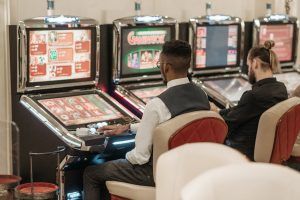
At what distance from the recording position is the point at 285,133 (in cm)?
379

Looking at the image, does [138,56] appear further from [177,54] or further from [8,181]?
[8,181]

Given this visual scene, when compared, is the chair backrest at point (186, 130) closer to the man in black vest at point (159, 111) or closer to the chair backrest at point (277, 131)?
the man in black vest at point (159, 111)

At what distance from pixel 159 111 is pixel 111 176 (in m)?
0.51

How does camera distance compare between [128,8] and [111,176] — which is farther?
[128,8]

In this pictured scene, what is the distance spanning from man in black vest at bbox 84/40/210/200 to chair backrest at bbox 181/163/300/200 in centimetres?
160

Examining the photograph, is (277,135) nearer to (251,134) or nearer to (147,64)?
(251,134)

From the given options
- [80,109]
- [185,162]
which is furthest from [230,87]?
[185,162]

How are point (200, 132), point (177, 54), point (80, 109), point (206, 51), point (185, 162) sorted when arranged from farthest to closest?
1. point (206, 51)
2. point (80, 109)
3. point (177, 54)
4. point (200, 132)
5. point (185, 162)

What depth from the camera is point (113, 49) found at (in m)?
4.45

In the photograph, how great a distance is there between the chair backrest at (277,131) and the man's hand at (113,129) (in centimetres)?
87

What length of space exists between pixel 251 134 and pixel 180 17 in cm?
158

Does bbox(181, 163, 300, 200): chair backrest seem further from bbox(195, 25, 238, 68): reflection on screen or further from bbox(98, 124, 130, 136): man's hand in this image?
bbox(195, 25, 238, 68): reflection on screen

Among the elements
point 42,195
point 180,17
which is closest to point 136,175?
point 42,195

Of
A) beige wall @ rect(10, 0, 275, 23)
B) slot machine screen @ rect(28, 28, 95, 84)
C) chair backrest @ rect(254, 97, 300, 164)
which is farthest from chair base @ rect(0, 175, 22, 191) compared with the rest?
chair backrest @ rect(254, 97, 300, 164)
